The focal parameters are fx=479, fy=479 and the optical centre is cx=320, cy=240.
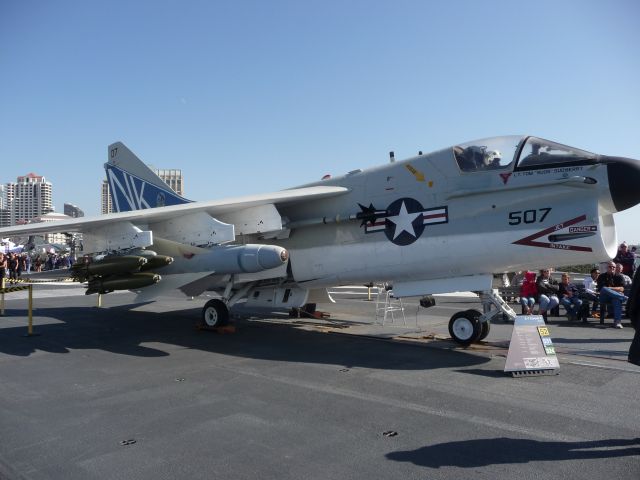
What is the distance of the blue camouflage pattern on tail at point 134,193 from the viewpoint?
1400cm

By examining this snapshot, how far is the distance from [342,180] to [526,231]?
152 inches

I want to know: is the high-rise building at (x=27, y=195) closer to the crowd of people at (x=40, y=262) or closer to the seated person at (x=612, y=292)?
the crowd of people at (x=40, y=262)

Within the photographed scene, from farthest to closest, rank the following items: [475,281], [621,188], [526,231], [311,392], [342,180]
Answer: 1. [342,180]
2. [475,281]
3. [526,231]
4. [621,188]
5. [311,392]

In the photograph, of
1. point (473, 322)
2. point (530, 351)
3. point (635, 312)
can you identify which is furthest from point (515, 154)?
point (635, 312)

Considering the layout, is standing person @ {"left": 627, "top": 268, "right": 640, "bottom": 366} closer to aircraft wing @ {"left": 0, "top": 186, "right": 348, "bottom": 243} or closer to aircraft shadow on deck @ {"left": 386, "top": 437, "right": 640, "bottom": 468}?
aircraft shadow on deck @ {"left": 386, "top": 437, "right": 640, "bottom": 468}

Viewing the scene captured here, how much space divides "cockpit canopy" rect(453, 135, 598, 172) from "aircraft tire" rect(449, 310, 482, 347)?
2562mm

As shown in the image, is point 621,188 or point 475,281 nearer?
point 621,188

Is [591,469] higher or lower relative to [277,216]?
lower

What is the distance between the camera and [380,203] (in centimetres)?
929

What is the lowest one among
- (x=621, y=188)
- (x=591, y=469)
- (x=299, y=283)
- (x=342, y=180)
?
(x=591, y=469)

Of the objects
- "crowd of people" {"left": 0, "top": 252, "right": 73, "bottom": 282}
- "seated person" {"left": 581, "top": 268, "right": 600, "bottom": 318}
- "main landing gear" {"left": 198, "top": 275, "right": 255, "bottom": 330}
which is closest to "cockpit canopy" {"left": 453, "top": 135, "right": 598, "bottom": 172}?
"main landing gear" {"left": 198, "top": 275, "right": 255, "bottom": 330}

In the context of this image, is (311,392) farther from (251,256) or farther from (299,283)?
(299,283)

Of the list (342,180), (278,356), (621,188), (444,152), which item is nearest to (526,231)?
(621,188)

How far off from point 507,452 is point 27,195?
22112cm
